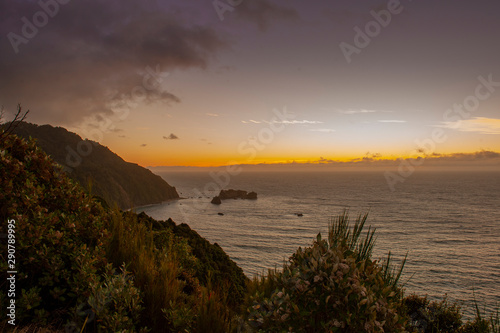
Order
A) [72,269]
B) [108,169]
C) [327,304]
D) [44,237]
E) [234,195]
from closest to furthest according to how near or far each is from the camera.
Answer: [327,304]
[44,237]
[72,269]
[108,169]
[234,195]

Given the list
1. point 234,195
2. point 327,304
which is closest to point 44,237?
point 327,304

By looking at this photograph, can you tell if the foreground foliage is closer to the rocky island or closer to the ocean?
the ocean

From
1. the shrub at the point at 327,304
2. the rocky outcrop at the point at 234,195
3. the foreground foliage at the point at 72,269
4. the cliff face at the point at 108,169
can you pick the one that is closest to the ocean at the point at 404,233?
the rocky outcrop at the point at 234,195

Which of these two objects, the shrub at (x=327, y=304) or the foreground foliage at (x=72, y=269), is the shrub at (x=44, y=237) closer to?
the foreground foliage at (x=72, y=269)

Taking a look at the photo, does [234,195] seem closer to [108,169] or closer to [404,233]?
[108,169]

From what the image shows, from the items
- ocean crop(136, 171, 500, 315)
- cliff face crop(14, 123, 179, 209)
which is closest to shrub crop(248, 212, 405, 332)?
ocean crop(136, 171, 500, 315)

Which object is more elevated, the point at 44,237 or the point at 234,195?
the point at 44,237

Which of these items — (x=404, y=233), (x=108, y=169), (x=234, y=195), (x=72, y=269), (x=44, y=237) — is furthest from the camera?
(x=234, y=195)

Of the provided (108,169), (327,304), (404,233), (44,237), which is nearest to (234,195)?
(108,169)

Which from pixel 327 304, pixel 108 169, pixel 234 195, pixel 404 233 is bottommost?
pixel 404 233

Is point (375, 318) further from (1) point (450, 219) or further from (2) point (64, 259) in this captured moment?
(1) point (450, 219)

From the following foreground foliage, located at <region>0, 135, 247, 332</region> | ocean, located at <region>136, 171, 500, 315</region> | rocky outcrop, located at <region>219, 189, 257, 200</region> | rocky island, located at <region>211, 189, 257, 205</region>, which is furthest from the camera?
rocky outcrop, located at <region>219, 189, 257, 200</region>

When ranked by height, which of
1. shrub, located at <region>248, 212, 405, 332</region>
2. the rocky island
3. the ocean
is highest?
shrub, located at <region>248, 212, 405, 332</region>

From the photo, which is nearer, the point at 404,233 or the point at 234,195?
the point at 404,233
